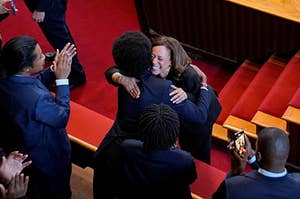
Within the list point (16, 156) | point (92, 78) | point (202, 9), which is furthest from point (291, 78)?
point (16, 156)

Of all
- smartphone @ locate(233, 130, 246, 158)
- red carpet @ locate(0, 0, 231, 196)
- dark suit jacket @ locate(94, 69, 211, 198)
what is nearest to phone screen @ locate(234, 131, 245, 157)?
smartphone @ locate(233, 130, 246, 158)

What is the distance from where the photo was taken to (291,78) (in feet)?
7.90

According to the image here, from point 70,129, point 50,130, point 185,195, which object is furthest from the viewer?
point 70,129

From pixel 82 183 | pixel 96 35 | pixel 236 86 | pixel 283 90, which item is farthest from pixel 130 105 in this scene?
pixel 96 35

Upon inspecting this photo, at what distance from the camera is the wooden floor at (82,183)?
76.5 inches

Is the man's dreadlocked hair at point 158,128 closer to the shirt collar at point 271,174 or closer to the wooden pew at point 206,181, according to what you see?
the shirt collar at point 271,174

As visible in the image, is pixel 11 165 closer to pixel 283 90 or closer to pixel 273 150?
pixel 273 150

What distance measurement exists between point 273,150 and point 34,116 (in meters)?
0.62

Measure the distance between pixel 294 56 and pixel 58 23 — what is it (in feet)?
3.33

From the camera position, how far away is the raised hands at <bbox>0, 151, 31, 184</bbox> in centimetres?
147

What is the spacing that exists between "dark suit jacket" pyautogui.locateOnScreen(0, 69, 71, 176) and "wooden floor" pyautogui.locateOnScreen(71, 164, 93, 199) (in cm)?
30

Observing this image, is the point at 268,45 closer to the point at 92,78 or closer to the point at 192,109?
the point at 92,78

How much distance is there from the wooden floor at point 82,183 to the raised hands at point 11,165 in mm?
451

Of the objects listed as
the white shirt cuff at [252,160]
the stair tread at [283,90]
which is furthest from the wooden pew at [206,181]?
the stair tread at [283,90]
